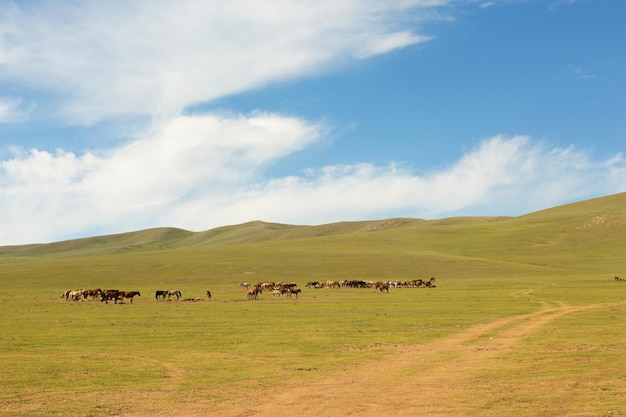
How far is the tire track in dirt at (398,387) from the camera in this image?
12.7 meters

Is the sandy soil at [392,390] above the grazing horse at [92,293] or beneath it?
beneath

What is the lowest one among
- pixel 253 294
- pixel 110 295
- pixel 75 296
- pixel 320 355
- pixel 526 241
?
pixel 320 355

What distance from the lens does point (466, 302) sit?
4262 centimetres

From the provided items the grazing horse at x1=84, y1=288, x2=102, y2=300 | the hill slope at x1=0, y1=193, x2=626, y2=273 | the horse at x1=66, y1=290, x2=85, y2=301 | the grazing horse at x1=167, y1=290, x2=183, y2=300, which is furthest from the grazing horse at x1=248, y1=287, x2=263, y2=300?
the hill slope at x1=0, y1=193, x2=626, y2=273

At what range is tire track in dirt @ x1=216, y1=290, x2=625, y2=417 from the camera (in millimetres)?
12695

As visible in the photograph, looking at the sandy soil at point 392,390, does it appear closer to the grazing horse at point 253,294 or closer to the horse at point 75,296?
the grazing horse at point 253,294

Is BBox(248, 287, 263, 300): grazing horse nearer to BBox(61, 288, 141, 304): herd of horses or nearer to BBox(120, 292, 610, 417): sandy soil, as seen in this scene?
BBox(61, 288, 141, 304): herd of horses

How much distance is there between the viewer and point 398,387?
14938 millimetres

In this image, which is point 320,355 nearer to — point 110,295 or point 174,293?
point 174,293

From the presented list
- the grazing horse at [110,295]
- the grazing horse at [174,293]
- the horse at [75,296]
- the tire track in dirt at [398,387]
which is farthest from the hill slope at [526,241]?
the tire track in dirt at [398,387]

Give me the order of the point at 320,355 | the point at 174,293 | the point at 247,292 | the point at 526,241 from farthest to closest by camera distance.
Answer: the point at 526,241 < the point at 247,292 < the point at 174,293 < the point at 320,355

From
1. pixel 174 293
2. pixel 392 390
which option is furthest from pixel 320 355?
pixel 174 293

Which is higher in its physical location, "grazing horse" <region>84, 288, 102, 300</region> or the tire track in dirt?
"grazing horse" <region>84, 288, 102, 300</region>

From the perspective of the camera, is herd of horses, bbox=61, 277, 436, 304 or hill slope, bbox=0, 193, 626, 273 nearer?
herd of horses, bbox=61, 277, 436, 304
